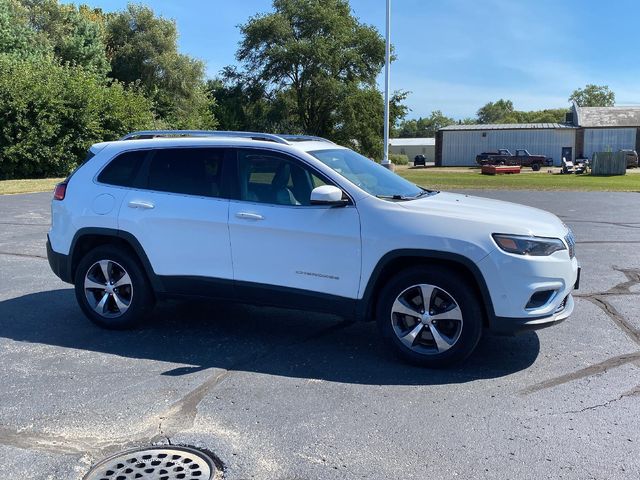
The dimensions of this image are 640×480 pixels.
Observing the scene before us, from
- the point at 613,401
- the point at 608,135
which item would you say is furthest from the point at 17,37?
the point at 608,135

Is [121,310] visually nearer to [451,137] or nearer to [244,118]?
[244,118]

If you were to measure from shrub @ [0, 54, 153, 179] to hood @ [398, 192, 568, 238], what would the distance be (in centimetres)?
2680

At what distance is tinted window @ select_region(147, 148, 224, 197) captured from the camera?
215 inches

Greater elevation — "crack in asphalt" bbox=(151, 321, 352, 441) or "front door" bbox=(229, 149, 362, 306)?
"front door" bbox=(229, 149, 362, 306)

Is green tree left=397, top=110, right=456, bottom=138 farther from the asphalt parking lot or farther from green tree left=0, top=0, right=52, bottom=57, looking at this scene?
the asphalt parking lot

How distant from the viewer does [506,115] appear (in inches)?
5910

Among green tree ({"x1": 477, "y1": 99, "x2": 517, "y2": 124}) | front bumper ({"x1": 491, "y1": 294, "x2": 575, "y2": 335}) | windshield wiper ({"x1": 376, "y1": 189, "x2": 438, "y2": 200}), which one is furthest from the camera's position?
green tree ({"x1": 477, "y1": 99, "x2": 517, "y2": 124})

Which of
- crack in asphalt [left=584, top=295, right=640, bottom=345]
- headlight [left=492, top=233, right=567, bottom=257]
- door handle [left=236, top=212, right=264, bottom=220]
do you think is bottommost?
crack in asphalt [left=584, top=295, right=640, bottom=345]

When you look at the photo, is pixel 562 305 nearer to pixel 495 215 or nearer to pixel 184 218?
pixel 495 215

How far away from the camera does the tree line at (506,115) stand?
130000mm

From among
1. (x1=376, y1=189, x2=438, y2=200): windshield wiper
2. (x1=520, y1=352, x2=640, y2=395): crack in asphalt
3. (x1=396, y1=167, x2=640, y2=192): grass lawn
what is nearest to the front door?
(x1=376, y1=189, x2=438, y2=200): windshield wiper

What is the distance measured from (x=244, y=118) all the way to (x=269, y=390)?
48004 millimetres

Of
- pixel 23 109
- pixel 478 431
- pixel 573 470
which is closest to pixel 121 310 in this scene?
pixel 478 431

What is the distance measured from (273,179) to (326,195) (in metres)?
0.73
